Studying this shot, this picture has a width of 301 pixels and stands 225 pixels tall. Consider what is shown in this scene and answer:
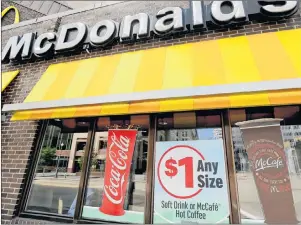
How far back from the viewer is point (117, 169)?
384 cm

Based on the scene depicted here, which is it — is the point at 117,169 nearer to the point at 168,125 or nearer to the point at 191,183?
the point at 168,125

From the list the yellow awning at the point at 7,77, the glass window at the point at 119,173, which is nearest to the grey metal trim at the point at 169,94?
the glass window at the point at 119,173

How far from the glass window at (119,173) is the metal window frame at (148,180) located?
80 mm

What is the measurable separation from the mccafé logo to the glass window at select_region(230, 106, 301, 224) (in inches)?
72.6

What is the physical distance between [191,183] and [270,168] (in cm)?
120

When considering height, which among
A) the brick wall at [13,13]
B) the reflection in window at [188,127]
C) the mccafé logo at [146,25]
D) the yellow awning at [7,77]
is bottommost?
the reflection in window at [188,127]

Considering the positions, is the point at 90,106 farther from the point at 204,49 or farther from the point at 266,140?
the point at 266,140

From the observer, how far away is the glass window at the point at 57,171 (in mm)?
4137

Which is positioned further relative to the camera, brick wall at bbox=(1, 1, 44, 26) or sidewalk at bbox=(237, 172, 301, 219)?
brick wall at bbox=(1, 1, 44, 26)

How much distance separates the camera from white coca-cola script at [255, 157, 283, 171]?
320 cm

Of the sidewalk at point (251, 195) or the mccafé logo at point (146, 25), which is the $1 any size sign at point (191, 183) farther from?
the mccafé logo at point (146, 25)

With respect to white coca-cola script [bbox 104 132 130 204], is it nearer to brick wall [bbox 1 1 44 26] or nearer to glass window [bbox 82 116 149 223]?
glass window [bbox 82 116 149 223]

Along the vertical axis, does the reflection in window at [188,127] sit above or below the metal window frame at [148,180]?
above

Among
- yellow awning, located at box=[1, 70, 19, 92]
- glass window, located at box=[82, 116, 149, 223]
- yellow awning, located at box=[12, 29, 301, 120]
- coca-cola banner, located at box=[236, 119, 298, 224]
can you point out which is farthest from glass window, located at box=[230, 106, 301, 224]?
yellow awning, located at box=[1, 70, 19, 92]
